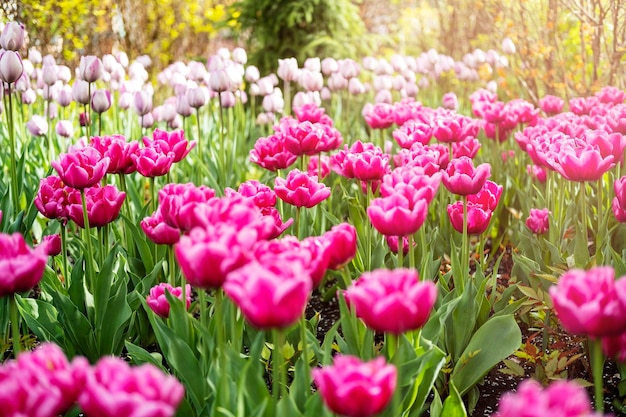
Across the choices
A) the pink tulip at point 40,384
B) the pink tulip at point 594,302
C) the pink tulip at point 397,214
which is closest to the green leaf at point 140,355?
the pink tulip at point 397,214

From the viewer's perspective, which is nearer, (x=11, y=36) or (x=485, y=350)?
(x=485, y=350)

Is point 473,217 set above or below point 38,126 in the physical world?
below

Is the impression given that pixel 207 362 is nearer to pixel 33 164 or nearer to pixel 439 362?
pixel 439 362

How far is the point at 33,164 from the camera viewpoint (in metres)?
3.54

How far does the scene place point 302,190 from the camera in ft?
6.27

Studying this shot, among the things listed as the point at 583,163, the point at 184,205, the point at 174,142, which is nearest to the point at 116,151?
the point at 174,142

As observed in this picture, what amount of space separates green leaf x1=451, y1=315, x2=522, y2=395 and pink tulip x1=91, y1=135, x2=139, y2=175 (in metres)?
1.17

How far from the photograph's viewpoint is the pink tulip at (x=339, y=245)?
A: 1342 mm

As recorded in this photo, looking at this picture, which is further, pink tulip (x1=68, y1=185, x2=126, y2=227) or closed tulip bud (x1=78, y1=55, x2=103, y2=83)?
closed tulip bud (x1=78, y1=55, x2=103, y2=83)

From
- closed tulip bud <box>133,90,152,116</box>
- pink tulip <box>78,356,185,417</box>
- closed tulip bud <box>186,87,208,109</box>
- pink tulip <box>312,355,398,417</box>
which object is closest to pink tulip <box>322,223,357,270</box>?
pink tulip <box>312,355,398,417</box>

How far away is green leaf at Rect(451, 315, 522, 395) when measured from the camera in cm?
190

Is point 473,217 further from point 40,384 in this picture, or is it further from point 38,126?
point 38,126

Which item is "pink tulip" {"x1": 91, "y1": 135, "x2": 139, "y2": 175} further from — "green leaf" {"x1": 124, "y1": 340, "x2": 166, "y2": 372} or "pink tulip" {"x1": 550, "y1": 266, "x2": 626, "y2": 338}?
"pink tulip" {"x1": 550, "y1": 266, "x2": 626, "y2": 338}

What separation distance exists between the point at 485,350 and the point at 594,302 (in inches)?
37.4
